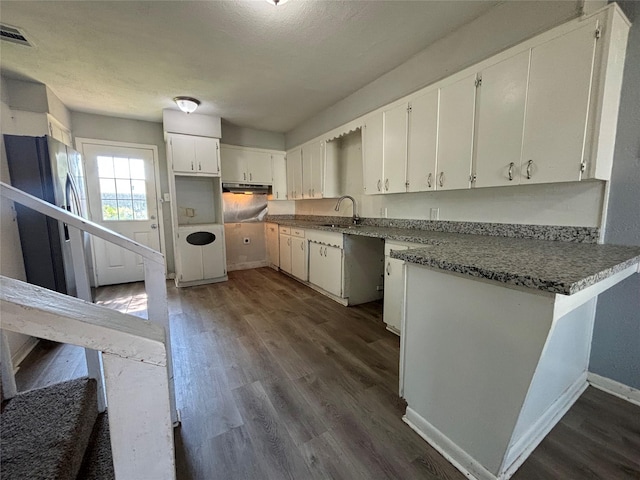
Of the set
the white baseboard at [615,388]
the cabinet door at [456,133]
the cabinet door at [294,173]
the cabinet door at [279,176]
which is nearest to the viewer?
the white baseboard at [615,388]

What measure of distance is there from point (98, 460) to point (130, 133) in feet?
14.3

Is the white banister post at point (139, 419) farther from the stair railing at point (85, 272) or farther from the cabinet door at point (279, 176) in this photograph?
the cabinet door at point (279, 176)

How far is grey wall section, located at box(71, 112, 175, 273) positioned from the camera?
3.72 m

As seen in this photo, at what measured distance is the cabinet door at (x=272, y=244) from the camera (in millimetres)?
4664

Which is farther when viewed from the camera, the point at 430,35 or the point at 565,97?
the point at 430,35

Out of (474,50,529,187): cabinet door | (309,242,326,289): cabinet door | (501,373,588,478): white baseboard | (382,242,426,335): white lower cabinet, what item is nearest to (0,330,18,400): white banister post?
(501,373,588,478): white baseboard

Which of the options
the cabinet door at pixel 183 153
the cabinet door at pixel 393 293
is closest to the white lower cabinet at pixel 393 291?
the cabinet door at pixel 393 293

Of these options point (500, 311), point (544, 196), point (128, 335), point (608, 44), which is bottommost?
point (500, 311)

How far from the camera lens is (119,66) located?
8.27 ft

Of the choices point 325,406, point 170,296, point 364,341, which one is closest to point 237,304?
point 170,296

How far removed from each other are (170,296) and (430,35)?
4.00 metres

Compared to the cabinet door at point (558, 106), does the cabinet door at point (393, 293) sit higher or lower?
lower

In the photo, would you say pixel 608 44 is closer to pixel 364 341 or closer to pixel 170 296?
pixel 364 341

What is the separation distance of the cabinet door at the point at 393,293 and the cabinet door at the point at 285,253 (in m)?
2.09
